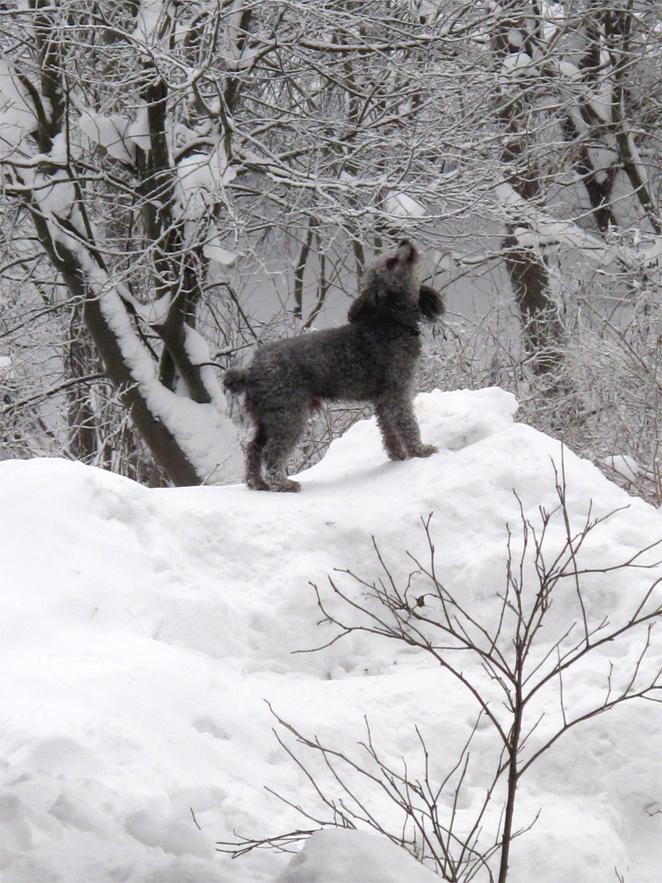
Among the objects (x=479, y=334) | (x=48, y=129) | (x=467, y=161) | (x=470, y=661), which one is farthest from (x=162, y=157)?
(x=470, y=661)

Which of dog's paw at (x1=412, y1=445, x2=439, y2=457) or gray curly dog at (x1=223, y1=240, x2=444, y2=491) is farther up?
gray curly dog at (x1=223, y1=240, x2=444, y2=491)

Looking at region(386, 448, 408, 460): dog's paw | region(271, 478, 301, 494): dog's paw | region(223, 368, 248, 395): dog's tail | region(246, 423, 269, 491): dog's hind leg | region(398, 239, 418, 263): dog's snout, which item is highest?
region(398, 239, 418, 263): dog's snout

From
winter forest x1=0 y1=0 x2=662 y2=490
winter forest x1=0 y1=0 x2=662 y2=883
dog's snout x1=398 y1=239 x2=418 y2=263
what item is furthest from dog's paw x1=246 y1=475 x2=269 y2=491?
winter forest x1=0 y1=0 x2=662 y2=490

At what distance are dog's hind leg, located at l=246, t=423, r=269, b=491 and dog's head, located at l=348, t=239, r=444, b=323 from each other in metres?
0.89

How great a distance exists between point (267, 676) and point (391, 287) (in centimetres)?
263

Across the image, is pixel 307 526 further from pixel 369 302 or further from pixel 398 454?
pixel 369 302

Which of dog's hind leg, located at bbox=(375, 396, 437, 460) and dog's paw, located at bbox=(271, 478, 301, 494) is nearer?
dog's paw, located at bbox=(271, 478, 301, 494)

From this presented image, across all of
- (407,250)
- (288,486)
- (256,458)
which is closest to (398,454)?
(288,486)

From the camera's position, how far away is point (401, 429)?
562 centimetres

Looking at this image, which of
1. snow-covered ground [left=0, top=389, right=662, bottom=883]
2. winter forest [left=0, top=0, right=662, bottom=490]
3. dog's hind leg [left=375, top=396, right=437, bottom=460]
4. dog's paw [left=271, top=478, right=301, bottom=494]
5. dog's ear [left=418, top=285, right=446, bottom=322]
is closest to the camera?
snow-covered ground [left=0, top=389, right=662, bottom=883]

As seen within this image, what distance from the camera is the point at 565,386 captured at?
414 inches

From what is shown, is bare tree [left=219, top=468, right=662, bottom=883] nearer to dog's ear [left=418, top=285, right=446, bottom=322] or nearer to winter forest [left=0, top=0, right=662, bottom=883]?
winter forest [left=0, top=0, right=662, bottom=883]

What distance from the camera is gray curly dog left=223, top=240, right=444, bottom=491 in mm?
5578

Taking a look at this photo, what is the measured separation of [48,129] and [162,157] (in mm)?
1210
